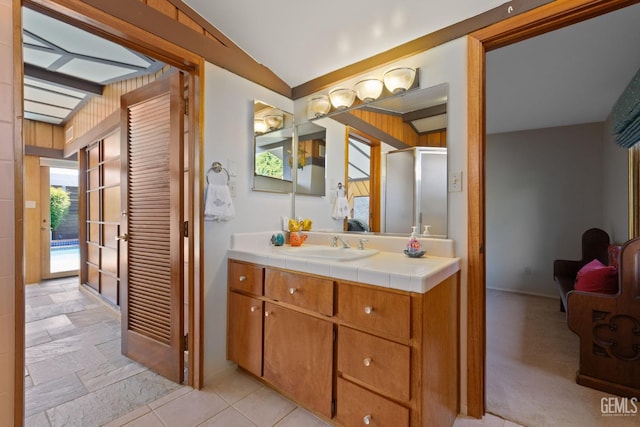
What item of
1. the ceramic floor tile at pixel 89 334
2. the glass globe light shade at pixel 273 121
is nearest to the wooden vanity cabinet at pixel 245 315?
the glass globe light shade at pixel 273 121

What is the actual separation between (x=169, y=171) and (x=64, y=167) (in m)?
4.56

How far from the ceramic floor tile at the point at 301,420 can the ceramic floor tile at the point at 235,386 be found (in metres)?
0.34

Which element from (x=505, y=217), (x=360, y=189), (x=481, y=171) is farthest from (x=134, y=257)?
(x=505, y=217)

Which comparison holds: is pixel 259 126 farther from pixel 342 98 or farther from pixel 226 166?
pixel 342 98

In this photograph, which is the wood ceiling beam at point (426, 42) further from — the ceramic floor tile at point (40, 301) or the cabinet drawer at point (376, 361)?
the ceramic floor tile at point (40, 301)

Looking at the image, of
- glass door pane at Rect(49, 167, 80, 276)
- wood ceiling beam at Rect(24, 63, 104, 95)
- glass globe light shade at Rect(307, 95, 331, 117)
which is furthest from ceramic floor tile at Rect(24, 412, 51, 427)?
glass door pane at Rect(49, 167, 80, 276)

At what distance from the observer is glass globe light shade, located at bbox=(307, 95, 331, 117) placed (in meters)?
2.23

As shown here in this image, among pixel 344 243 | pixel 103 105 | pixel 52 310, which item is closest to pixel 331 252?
pixel 344 243

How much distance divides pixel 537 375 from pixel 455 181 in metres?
1.52

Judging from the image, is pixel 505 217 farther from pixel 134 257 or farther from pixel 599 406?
pixel 134 257

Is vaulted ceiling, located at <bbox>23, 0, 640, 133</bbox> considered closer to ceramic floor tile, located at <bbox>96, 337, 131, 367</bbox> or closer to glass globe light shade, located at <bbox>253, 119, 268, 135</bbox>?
glass globe light shade, located at <bbox>253, 119, 268, 135</bbox>

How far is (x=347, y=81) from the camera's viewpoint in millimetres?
2109

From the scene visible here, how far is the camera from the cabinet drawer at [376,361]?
1.16 meters

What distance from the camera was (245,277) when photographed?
1.82 meters
